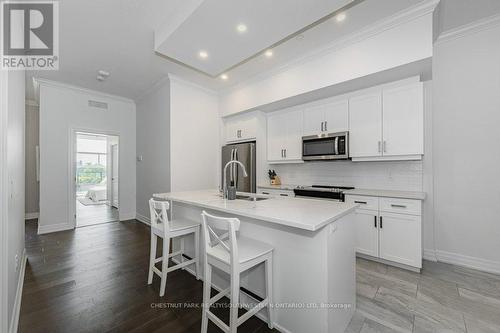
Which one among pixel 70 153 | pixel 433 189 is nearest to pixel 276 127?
A: pixel 433 189

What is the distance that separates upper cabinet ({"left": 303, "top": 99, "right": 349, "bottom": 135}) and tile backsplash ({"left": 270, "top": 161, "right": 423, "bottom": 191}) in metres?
0.64

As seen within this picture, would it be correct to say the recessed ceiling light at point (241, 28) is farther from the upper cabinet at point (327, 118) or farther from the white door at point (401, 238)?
the white door at point (401, 238)

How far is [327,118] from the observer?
338cm

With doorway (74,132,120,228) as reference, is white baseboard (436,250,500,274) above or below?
below

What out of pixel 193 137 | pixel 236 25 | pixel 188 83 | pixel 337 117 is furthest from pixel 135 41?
pixel 337 117

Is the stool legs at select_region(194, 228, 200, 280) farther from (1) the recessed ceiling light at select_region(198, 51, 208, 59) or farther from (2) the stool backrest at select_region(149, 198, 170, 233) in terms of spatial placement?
(1) the recessed ceiling light at select_region(198, 51, 208, 59)

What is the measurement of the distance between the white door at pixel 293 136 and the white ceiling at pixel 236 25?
4.57 feet

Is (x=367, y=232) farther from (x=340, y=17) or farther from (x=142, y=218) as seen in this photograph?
(x=142, y=218)

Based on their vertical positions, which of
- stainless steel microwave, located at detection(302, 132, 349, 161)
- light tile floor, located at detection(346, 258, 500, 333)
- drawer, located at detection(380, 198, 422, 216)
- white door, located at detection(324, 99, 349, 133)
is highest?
white door, located at detection(324, 99, 349, 133)

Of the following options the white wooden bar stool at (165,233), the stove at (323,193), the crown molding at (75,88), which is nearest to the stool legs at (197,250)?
the white wooden bar stool at (165,233)

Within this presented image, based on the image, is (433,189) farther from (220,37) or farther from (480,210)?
(220,37)

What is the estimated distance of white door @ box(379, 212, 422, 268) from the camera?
2.44 metres

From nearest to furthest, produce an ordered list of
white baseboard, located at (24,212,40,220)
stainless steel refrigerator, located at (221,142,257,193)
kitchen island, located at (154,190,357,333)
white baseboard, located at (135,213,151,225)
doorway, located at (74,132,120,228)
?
kitchen island, located at (154,190,357,333) < stainless steel refrigerator, located at (221,142,257,193) < white baseboard, located at (135,213,151,225) < white baseboard, located at (24,212,40,220) < doorway, located at (74,132,120,228)

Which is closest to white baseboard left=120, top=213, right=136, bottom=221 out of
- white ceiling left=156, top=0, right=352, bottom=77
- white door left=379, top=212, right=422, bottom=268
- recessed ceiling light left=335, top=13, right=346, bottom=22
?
white ceiling left=156, top=0, right=352, bottom=77
